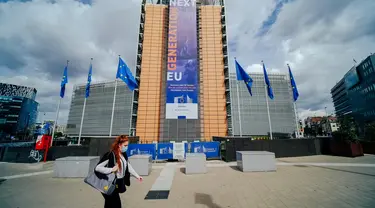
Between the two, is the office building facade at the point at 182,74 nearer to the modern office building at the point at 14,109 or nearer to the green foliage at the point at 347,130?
the green foliage at the point at 347,130

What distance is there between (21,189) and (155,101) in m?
18.1

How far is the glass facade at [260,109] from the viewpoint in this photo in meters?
65.3

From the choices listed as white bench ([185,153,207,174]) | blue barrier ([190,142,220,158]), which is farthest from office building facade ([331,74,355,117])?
white bench ([185,153,207,174])

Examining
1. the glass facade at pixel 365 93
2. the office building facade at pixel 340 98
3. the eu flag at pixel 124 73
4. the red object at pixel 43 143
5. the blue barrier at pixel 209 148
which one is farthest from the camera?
the office building facade at pixel 340 98

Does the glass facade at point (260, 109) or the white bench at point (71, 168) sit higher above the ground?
the glass facade at point (260, 109)

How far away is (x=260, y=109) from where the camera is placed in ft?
218

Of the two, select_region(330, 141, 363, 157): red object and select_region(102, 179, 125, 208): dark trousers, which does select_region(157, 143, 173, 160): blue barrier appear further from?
select_region(330, 141, 363, 157): red object

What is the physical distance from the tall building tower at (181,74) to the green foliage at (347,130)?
41.5ft

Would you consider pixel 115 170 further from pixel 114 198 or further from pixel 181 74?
A: pixel 181 74

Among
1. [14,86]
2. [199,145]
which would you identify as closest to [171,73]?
[199,145]

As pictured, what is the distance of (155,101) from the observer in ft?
79.0

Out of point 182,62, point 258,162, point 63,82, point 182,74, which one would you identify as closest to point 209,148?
point 258,162

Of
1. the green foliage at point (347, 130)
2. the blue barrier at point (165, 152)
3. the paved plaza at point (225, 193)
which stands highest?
the green foliage at point (347, 130)

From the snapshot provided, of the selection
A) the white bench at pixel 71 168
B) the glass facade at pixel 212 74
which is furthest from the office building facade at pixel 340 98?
the white bench at pixel 71 168
